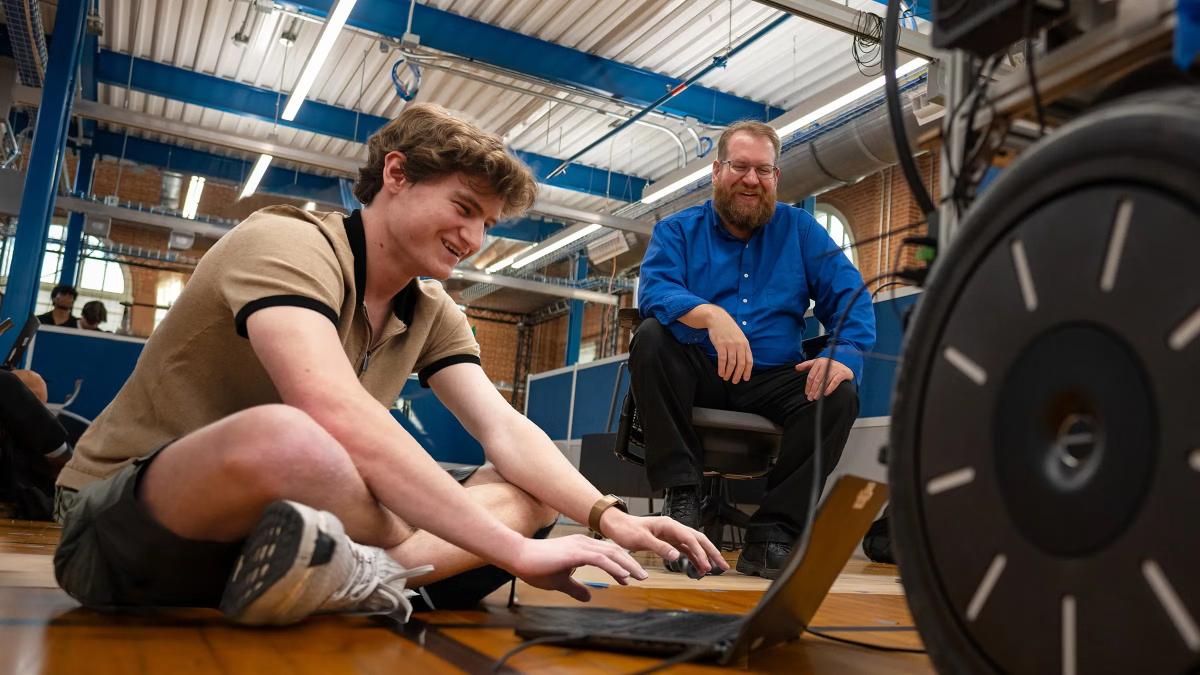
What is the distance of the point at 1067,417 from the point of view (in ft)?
1.86

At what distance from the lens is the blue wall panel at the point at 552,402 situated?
7.02 m

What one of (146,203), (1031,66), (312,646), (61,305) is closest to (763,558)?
(312,646)

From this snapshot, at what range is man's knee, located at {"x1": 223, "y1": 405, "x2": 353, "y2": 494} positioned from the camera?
3.17ft

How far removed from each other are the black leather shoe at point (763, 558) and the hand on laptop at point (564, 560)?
1181 millimetres

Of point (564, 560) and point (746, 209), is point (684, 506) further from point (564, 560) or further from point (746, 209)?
point (564, 560)

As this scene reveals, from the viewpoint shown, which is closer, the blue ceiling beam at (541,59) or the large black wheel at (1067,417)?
the large black wheel at (1067,417)

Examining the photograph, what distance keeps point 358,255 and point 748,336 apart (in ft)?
4.87

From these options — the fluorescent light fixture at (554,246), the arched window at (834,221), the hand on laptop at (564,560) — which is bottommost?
the hand on laptop at (564,560)

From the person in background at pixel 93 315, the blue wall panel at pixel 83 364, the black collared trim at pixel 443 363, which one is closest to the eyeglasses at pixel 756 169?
the black collared trim at pixel 443 363

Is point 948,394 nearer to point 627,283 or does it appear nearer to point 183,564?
point 183,564

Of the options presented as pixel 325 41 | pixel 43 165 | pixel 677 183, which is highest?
pixel 325 41

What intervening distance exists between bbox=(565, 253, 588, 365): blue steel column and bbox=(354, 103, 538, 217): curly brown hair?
1005 centimetres

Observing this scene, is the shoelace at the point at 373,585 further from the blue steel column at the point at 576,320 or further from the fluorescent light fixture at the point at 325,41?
the blue steel column at the point at 576,320

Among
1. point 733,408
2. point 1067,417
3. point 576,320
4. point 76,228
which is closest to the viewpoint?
point 1067,417
